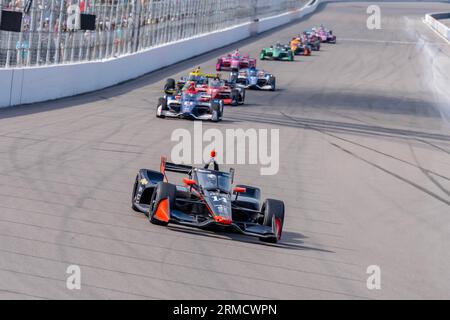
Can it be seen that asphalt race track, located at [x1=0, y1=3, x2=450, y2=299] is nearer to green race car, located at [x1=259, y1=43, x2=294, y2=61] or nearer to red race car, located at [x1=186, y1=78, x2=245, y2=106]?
red race car, located at [x1=186, y1=78, x2=245, y2=106]

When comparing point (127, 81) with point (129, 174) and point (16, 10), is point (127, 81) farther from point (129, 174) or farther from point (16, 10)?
point (129, 174)

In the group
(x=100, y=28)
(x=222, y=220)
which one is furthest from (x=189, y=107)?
(x=222, y=220)

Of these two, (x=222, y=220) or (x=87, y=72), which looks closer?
(x=222, y=220)

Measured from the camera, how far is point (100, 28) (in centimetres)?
3078

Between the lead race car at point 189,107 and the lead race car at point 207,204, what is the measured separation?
414 inches

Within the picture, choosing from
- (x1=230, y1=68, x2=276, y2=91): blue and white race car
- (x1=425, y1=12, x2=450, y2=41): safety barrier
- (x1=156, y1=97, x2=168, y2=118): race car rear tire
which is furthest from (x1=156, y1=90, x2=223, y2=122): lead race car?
(x1=425, y1=12, x2=450, y2=41): safety barrier

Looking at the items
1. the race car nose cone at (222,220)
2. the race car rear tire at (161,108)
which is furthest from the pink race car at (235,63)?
the race car nose cone at (222,220)

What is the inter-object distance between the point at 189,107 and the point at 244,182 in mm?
7999

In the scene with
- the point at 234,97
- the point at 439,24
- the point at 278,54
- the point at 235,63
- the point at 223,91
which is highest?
the point at 439,24

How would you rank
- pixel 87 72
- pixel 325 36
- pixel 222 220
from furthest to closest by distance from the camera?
pixel 325 36, pixel 87 72, pixel 222 220

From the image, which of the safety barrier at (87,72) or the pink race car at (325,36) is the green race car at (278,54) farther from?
the pink race car at (325,36)

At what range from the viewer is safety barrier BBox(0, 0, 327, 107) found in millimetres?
22391

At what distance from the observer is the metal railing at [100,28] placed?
23547 millimetres

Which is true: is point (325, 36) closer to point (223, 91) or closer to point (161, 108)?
point (223, 91)
